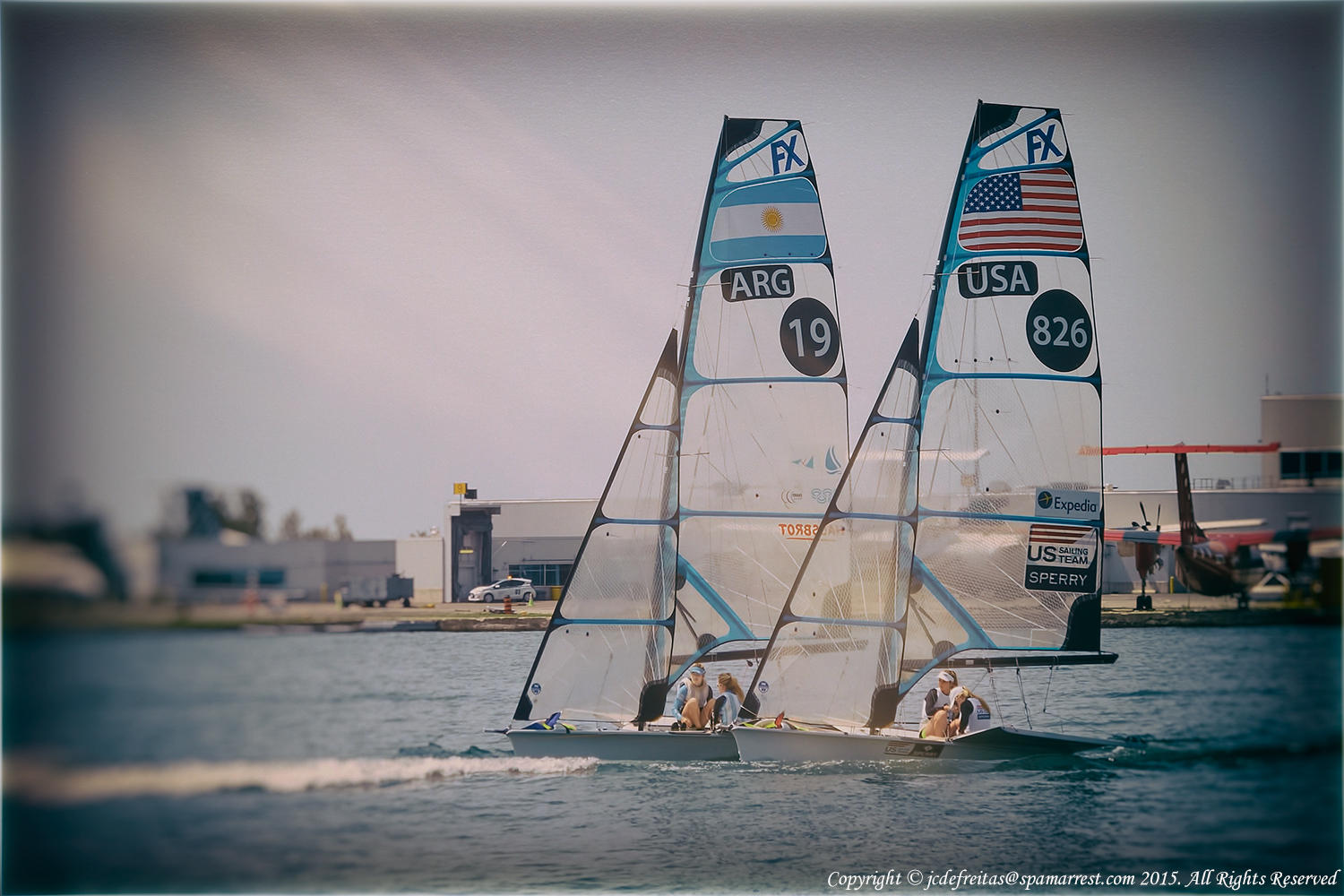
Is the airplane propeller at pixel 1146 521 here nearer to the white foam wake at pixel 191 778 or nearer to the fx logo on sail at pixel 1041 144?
the fx logo on sail at pixel 1041 144

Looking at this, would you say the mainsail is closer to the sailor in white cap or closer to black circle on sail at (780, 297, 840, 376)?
the sailor in white cap

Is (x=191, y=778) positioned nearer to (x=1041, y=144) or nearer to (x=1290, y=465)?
(x=1041, y=144)

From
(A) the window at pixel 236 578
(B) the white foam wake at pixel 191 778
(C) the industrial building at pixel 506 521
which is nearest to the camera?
(B) the white foam wake at pixel 191 778

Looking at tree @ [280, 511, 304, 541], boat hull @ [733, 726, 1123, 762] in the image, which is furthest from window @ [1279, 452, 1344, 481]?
tree @ [280, 511, 304, 541]

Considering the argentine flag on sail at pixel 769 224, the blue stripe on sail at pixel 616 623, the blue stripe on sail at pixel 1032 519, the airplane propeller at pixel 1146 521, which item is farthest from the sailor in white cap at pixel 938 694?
the airplane propeller at pixel 1146 521

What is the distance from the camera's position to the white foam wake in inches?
305

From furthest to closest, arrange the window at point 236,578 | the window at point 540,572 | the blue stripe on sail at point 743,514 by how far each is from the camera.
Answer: the window at point 540,572 < the blue stripe on sail at point 743,514 < the window at point 236,578

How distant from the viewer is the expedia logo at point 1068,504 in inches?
346

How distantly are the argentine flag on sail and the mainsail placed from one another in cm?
102

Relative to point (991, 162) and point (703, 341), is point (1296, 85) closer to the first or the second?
point (991, 162)

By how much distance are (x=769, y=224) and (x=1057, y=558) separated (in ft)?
9.70

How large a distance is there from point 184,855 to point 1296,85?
7.92 metres

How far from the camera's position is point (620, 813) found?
7992 mm

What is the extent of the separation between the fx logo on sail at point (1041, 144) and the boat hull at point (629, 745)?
13.7 feet
